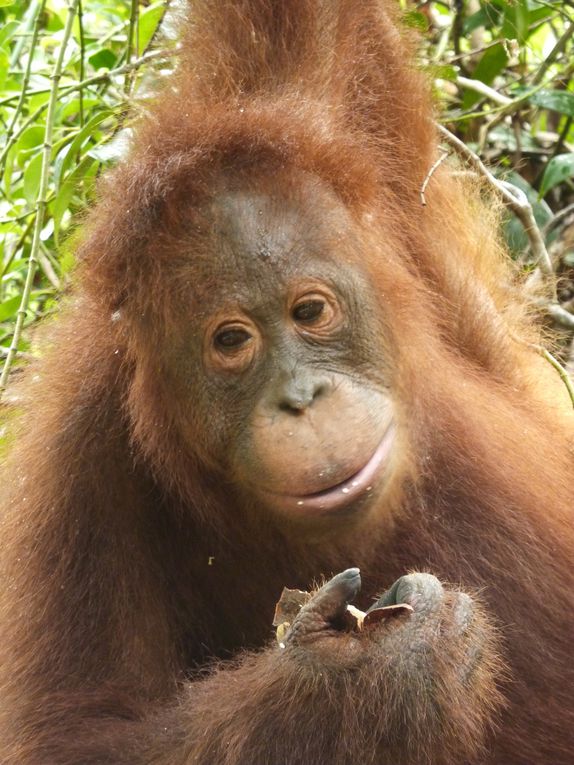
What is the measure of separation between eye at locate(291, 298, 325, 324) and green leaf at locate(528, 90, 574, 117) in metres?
1.57

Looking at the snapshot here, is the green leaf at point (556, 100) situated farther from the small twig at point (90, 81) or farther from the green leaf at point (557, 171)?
the small twig at point (90, 81)

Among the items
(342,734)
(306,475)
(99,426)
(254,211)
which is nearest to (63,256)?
(99,426)

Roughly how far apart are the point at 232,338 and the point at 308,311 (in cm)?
20

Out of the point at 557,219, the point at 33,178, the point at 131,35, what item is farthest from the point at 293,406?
the point at 557,219

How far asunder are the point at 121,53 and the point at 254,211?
1708 mm

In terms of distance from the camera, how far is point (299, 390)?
2791 millimetres

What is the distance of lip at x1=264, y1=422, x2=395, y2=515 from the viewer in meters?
2.79

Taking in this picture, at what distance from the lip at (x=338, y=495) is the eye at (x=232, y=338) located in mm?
375

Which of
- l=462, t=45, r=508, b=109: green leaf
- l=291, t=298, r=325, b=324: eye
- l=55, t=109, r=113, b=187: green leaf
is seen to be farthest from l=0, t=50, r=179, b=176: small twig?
l=462, t=45, r=508, b=109: green leaf

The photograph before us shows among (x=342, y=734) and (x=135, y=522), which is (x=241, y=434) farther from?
(x=342, y=734)

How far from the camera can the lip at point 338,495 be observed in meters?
2.79

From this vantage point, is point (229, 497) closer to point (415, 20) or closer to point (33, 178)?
point (33, 178)

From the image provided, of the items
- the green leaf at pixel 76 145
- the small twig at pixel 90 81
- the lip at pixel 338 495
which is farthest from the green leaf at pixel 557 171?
the lip at pixel 338 495

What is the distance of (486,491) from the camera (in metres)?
3.30
